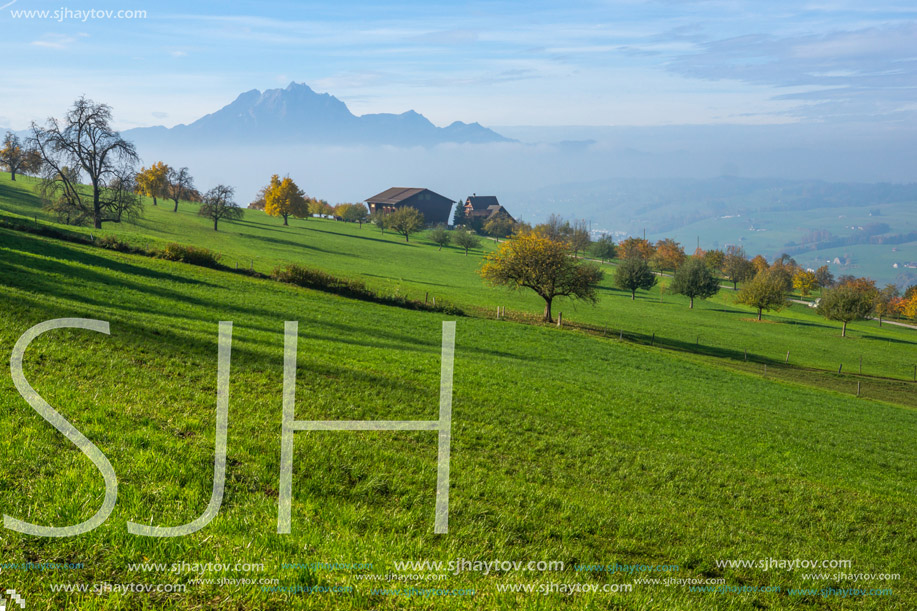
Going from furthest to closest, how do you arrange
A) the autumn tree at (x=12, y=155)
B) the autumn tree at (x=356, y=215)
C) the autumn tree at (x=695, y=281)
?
the autumn tree at (x=356, y=215)
the autumn tree at (x=12, y=155)
the autumn tree at (x=695, y=281)

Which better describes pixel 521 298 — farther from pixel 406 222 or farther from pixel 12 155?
pixel 12 155

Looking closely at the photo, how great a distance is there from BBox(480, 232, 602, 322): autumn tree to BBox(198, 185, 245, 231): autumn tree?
225 feet

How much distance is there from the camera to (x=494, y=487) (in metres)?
10.3

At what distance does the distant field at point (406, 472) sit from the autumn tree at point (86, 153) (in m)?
48.1

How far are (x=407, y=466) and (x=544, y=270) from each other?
163ft

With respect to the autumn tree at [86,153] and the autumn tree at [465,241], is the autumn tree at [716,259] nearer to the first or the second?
the autumn tree at [465,241]

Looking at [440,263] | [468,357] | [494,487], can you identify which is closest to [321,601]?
[494,487]

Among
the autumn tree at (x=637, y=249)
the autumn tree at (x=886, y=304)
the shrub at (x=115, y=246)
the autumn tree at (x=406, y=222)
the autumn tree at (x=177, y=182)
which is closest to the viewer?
the shrub at (x=115, y=246)

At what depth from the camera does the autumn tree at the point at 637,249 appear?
15600cm

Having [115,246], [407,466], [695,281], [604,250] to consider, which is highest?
[604,250]

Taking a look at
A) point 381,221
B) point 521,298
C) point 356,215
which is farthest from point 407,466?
point 356,215

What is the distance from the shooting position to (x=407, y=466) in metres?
10.1

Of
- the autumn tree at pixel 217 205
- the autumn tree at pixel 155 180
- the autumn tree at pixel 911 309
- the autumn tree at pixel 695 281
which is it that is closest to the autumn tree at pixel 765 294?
the autumn tree at pixel 695 281

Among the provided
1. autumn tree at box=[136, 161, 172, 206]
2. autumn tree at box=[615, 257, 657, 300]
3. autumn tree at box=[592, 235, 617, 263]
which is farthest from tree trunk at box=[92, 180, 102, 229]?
autumn tree at box=[592, 235, 617, 263]
